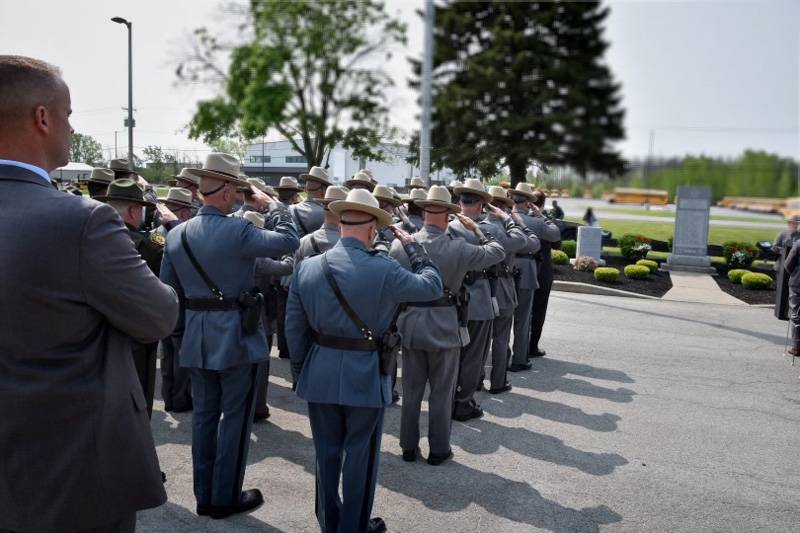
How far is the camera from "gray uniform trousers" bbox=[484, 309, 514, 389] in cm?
721

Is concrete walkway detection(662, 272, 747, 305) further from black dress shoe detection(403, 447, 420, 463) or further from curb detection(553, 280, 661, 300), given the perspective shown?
black dress shoe detection(403, 447, 420, 463)

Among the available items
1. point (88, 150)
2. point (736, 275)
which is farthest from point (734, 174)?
point (88, 150)

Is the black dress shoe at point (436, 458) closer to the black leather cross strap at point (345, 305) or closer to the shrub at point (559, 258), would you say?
the black leather cross strap at point (345, 305)

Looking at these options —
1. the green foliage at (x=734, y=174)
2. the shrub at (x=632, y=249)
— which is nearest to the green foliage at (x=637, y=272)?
the shrub at (x=632, y=249)

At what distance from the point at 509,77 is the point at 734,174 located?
8.92 meters

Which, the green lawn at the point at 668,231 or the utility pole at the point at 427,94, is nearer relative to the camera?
the utility pole at the point at 427,94

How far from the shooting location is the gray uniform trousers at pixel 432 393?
17.4 ft

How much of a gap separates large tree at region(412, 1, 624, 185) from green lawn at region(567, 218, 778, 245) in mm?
10152

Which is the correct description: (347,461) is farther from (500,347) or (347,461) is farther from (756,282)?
(756,282)

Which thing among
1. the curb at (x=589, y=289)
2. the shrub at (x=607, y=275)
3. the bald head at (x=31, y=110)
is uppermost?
the bald head at (x=31, y=110)

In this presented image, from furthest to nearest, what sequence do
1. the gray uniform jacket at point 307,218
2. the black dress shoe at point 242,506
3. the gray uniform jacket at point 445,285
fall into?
the gray uniform jacket at point 307,218
the gray uniform jacket at point 445,285
the black dress shoe at point 242,506

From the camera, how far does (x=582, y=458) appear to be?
18.0ft

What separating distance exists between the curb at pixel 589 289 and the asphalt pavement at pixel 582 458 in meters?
5.78

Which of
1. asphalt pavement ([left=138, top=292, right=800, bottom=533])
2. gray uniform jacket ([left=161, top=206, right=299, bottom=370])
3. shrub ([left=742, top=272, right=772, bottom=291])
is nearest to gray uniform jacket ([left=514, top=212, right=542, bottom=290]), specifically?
asphalt pavement ([left=138, top=292, right=800, bottom=533])
